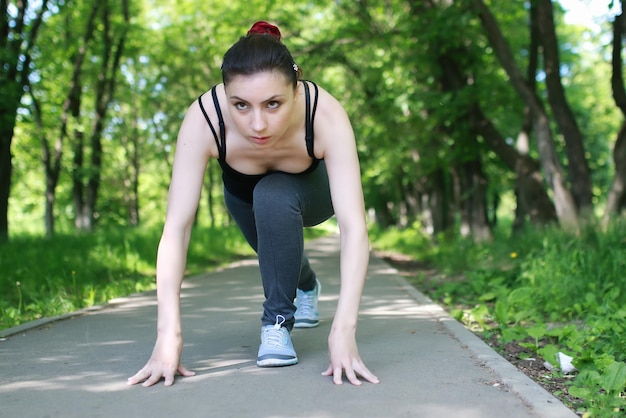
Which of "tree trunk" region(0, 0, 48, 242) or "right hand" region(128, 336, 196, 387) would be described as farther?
"tree trunk" region(0, 0, 48, 242)

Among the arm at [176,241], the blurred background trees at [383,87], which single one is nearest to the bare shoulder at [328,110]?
the arm at [176,241]

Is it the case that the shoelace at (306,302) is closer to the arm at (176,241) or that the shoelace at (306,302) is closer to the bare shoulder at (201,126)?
the arm at (176,241)

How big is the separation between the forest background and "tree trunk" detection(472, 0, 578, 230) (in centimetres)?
3

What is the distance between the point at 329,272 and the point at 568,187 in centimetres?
383

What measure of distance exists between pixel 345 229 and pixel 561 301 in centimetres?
304

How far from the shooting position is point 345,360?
121 inches

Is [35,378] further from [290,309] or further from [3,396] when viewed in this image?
[290,309]

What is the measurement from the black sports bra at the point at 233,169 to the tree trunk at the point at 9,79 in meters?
7.71

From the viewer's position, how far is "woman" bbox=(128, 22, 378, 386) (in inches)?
119

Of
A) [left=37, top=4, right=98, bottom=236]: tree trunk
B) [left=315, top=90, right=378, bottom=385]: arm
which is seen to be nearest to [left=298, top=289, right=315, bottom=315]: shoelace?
[left=315, top=90, right=378, bottom=385]: arm

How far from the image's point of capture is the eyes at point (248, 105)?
3.03 metres

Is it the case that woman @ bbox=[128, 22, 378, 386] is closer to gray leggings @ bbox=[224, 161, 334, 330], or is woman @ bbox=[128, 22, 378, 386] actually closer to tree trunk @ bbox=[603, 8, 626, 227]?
gray leggings @ bbox=[224, 161, 334, 330]

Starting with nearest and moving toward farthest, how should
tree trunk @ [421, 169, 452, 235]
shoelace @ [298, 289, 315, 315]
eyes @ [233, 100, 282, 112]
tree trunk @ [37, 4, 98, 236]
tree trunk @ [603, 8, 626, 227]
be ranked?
eyes @ [233, 100, 282, 112] < shoelace @ [298, 289, 315, 315] < tree trunk @ [603, 8, 626, 227] < tree trunk @ [37, 4, 98, 236] < tree trunk @ [421, 169, 452, 235]

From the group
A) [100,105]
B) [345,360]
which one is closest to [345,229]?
[345,360]
